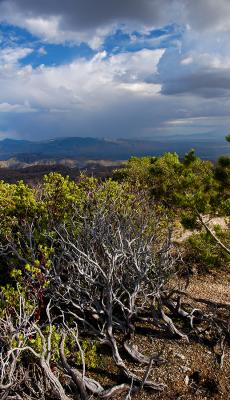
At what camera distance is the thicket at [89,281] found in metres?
10.2

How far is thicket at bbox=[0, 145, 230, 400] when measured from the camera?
10.2 meters

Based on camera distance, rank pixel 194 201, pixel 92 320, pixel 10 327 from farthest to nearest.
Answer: pixel 92 320 → pixel 194 201 → pixel 10 327

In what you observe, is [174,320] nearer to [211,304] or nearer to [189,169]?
[211,304]

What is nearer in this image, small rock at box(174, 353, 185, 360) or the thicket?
the thicket

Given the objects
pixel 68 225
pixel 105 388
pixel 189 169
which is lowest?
pixel 105 388

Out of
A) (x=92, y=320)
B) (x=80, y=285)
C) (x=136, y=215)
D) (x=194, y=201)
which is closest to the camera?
(x=194, y=201)

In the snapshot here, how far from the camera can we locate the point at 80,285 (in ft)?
44.3

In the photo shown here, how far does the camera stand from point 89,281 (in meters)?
12.4

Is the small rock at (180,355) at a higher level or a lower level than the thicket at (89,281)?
lower

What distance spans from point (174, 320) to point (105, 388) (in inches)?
176

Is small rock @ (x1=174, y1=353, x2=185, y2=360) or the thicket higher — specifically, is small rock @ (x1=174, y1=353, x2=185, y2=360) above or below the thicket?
below

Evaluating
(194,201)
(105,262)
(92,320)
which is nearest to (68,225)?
(105,262)

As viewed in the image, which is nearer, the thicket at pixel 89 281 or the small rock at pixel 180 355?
the thicket at pixel 89 281

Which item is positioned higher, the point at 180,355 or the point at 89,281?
the point at 89,281
